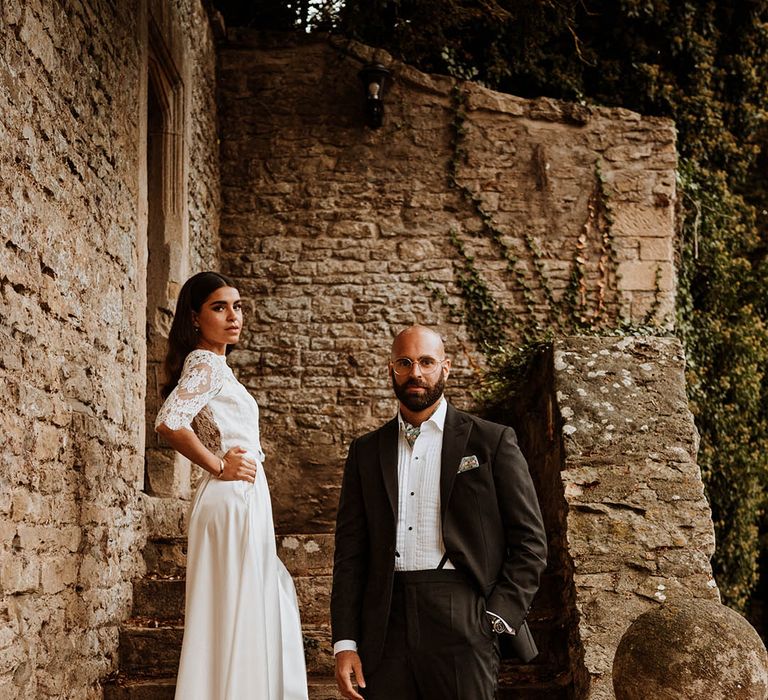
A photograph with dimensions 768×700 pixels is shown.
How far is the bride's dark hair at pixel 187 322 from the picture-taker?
13.3 ft

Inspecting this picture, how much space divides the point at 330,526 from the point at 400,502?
486cm

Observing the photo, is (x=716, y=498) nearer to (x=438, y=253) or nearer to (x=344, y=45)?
(x=438, y=253)

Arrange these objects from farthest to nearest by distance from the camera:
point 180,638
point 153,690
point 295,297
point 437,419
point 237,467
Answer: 1. point 295,297
2. point 180,638
3. point 153,690
4. point 237,467
5. point 437,419

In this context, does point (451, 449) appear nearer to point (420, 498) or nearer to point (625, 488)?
point (420, 498)

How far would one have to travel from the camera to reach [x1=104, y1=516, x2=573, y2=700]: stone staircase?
4.51m

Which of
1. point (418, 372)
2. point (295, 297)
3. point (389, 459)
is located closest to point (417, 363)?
point (418, 372)

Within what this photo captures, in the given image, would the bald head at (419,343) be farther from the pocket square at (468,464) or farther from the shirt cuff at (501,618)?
the shirt cuff at (501,618)

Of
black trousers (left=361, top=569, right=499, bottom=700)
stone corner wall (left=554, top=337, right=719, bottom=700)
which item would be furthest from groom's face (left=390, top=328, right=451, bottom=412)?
stone corner wall (left=554, top=337, right=719, bottom=700)

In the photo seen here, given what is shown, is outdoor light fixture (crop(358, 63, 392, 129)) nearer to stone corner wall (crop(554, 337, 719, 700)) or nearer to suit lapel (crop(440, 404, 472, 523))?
stone corner wall (crop(554, 337, 719, 700))

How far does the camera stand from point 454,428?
11.0ft

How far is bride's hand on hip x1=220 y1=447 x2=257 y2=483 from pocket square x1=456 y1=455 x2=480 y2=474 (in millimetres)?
915

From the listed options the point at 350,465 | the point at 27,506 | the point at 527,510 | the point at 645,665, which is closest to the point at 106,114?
the point at 27,506

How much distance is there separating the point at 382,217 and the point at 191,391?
497cm

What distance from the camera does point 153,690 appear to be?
4445mm
